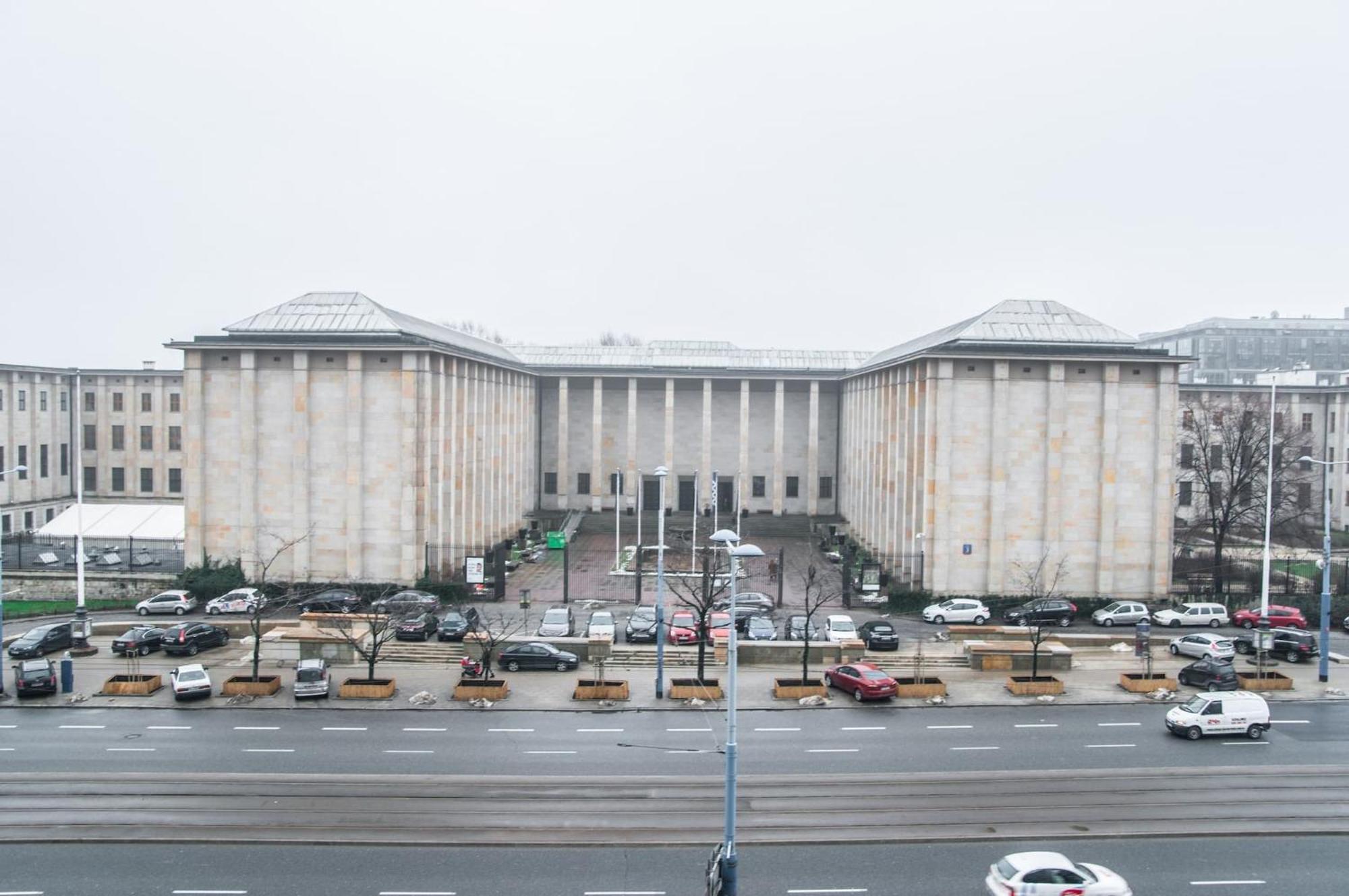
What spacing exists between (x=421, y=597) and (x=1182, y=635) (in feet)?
119

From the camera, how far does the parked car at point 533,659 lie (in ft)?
121

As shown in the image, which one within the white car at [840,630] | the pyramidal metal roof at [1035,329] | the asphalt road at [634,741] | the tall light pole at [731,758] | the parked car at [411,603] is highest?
the pyramidal metal roof at [1035,329]

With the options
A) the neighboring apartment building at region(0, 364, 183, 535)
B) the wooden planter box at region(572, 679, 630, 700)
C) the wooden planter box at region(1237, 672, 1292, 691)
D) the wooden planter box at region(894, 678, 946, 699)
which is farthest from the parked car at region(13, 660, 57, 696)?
the neighboring apartment building at region(0, 364, 183, 535)

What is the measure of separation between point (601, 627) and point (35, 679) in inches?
827

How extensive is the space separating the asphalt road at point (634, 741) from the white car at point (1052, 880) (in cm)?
759

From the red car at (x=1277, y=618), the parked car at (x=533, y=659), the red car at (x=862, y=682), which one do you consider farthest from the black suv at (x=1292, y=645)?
the parked car at (x=533, y=659)

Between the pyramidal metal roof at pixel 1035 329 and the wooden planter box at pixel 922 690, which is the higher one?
the pyramidal metal roof at pixel 1035 329

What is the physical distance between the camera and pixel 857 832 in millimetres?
21156

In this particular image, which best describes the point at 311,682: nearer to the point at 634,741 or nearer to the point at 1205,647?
the point at 634,741

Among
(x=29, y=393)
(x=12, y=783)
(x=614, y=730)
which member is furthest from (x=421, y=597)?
(x=29, y=393)

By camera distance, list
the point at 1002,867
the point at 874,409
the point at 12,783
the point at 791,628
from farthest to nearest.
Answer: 1. the point at 874,409
2. the point at 791,628
3. the point at 12,783
4. the point at 1002,867

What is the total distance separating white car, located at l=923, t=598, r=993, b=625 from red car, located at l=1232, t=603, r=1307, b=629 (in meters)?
12.3

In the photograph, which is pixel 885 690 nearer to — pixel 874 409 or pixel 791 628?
pixel 791 628

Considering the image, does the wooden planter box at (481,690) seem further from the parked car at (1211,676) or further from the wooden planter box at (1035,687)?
the parked car at (1211,676)
